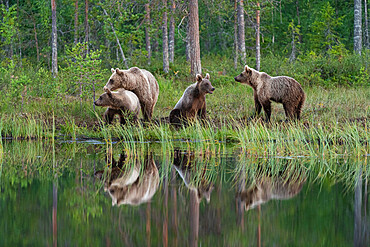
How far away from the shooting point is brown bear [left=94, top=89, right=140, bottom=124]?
37.4ft

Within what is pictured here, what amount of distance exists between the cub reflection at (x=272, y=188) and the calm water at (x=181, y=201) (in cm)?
1

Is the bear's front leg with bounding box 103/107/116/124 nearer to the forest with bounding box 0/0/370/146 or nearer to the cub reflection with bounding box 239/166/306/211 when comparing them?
the forest with bounding box 0/0/370/146

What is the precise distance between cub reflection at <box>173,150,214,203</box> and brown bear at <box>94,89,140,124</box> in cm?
292

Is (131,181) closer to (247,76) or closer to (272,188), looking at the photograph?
(272,188)

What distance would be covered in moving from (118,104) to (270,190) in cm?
627

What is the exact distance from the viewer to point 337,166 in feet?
24.4

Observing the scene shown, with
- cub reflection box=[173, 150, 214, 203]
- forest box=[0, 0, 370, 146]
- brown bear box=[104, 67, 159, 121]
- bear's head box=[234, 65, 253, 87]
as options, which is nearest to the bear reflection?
cub reflection box=[173, 150, 214, 203]

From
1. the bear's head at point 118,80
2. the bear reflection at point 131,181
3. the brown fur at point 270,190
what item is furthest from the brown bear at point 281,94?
the brown fur at point 270,190

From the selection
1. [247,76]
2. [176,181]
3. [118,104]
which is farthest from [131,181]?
[247,76]

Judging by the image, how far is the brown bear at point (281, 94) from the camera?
1137 centimetres

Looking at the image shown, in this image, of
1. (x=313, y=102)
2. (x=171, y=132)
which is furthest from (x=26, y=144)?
(x=313, y=102)

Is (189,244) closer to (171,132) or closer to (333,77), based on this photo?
(171,132)

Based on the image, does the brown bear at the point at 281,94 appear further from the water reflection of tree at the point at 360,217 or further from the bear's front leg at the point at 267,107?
the water reflection of tree at the point at 360,217

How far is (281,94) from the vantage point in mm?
11477
